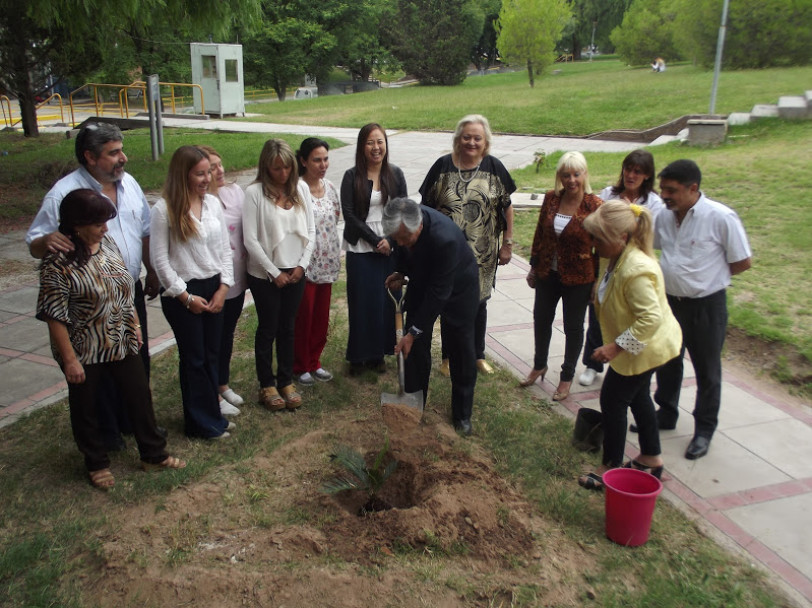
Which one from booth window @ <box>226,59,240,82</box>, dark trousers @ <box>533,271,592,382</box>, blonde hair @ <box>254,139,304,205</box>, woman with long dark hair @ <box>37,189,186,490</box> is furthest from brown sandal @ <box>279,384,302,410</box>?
booth window @ <box>226,59,240,82</box>

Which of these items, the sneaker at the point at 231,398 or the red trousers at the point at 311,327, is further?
the red trousers at the point at 311,327

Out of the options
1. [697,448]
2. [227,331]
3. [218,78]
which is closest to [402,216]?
[227,331]

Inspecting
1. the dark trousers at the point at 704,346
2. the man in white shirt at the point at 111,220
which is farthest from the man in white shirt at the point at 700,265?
the man in white shirt at the point at 111,220

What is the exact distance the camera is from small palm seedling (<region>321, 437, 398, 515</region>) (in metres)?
3.76

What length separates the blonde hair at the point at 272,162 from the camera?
14.4 ft

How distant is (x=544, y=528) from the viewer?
3.61 meters

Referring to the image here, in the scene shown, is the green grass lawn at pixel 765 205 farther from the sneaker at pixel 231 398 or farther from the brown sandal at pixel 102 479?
the brown sandal at pixel 102 479

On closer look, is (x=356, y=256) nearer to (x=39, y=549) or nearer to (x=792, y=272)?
(x=39, y=549)

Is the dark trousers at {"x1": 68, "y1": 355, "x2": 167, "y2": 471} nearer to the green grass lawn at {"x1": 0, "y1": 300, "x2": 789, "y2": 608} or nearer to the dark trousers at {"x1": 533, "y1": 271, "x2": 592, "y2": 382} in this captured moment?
the green grass lawn at {"x1": 0, "y1": 300, "x2": 789, "y2": 608}

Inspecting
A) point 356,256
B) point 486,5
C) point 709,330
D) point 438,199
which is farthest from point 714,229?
point 486,5

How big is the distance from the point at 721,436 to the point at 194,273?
3.56m

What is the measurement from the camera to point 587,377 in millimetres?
5508

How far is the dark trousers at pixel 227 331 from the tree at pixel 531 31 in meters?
32.3

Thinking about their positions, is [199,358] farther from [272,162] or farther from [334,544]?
[334,544]
